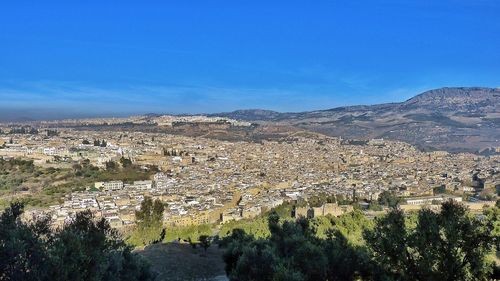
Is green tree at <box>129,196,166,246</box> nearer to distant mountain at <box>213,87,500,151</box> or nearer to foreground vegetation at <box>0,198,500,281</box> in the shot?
foreground vegetation at <box>0,198,500,281</box>

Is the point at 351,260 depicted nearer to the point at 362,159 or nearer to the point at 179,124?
the point at 362,159

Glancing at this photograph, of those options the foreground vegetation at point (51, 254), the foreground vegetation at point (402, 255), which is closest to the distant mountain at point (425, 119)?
the foreground vegetation at point (402, 255)

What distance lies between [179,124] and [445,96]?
9148 cm

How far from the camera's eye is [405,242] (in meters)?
9.47

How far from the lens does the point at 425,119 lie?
118438mm

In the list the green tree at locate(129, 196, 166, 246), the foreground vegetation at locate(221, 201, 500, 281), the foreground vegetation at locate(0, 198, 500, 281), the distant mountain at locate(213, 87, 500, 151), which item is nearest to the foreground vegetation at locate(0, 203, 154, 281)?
the foreground vegetation at locate(0, 198, 500, 281)

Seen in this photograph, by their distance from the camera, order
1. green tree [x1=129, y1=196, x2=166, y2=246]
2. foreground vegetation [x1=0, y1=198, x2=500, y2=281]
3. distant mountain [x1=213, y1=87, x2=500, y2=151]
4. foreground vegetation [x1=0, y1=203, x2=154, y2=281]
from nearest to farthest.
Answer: foreground vegetation [x1=0, y1=203, x2=154, y2=281] < foreground vegetation [x1=0, y1=198, x2=500, y2=281] < green tree [x1=129, y1=196, x2=166, y2=246] < distant mountain [x1=213, y1=87, x2=500, y2=151]

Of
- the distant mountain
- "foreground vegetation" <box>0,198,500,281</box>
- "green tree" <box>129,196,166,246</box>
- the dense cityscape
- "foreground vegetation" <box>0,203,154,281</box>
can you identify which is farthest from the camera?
the distant mountain

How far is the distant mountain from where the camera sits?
97562 millimetres

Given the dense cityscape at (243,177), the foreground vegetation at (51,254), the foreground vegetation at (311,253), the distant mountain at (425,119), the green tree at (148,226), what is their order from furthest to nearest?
the distant mountain at (425,119) < the dense cityscape at (243,177) < the green tree at (148,226) < the foreground vegetation at (311,253) < the foreground vegetation at (51,254)

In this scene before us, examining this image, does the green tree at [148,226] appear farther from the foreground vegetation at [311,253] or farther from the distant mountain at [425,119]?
the distant mountain at [425,119]

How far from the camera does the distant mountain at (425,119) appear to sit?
97.6 m

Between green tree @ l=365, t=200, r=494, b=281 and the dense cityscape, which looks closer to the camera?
green tree @ l=365, t=200, r=494, b=281

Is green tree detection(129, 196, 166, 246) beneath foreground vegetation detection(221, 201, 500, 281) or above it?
beneath
